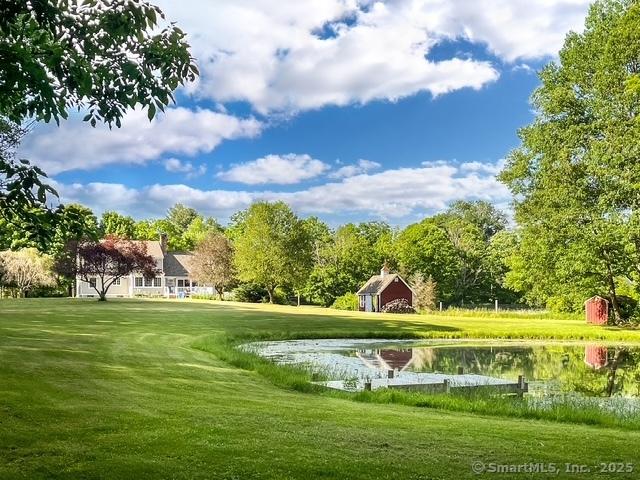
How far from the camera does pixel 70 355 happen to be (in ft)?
52.0

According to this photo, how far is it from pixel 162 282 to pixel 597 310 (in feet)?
193

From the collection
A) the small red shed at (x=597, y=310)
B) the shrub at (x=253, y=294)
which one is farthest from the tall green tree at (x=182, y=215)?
the small red shed at (x=597, y=310)

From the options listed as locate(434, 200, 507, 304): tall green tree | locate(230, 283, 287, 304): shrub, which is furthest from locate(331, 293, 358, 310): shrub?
locate(434, 200, 507, 304): tall green tree

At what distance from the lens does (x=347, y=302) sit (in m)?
68.9

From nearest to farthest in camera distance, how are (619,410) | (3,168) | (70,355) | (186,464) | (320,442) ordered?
(3,168) → (186,464) → (320,442) → (619,410) → (70,355)

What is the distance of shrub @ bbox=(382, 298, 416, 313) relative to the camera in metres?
62.4

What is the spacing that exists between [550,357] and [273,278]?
155ft

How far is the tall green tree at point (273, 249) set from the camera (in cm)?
7038

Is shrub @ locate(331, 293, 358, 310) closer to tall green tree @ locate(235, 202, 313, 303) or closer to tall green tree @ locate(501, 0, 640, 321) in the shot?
tall green tree @ locate(235, 202, 313, 303)

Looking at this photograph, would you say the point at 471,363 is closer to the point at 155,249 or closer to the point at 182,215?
the point at 155,249

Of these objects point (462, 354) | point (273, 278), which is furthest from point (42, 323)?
point (273, 278)

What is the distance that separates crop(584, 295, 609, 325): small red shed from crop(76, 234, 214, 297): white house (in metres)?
49.9

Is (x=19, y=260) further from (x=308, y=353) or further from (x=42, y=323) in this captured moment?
(x=308, y=353)

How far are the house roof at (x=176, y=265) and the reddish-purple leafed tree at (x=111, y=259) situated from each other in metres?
32.1
